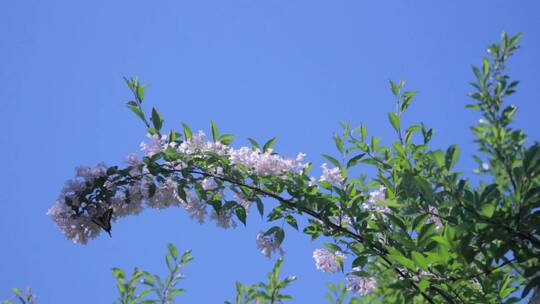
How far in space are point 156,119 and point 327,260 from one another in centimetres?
146

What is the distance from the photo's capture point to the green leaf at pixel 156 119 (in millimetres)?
3881

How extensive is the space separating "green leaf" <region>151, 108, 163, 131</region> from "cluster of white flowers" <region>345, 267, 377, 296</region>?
5.00 feet

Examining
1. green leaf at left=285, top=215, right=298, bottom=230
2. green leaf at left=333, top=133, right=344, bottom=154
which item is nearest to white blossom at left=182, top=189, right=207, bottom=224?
green leaf at left=285, top=215, right=298, bottom=230

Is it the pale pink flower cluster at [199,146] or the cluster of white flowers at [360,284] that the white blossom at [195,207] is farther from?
the cluster of white flowers at [360,284]

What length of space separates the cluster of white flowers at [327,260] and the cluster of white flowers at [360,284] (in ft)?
0.81

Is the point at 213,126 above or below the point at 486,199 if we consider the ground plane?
above

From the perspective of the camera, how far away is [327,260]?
3994 millimetres

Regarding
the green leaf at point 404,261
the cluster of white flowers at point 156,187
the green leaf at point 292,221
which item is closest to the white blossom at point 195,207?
the cluster of white flowers at point 156,187

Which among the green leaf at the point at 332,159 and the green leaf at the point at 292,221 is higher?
the green leaf at the point at 332,159

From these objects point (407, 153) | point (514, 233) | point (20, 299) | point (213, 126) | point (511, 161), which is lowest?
point (514, 233)

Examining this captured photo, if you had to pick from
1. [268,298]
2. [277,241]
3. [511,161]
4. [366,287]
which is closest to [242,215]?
[277,241]

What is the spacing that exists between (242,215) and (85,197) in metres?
1.03

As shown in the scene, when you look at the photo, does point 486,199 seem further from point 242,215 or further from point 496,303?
point 242,215

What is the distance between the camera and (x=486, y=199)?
7.88 feet
